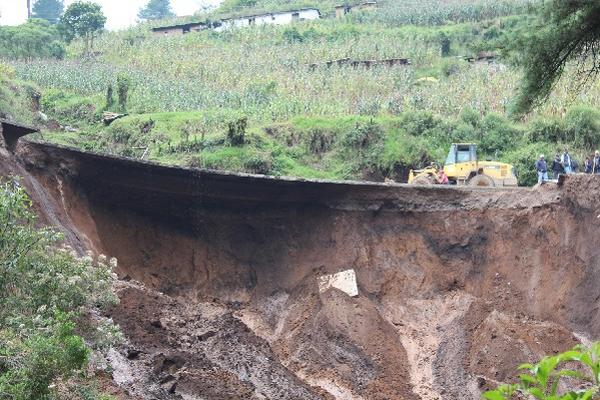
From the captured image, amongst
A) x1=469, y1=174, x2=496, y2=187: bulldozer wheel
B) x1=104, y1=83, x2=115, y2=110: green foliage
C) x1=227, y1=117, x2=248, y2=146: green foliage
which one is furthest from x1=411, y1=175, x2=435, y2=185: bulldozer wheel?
x1=104, y1=83, x2=115, y2=110: green foliage

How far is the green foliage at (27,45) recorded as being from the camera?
63.5 m

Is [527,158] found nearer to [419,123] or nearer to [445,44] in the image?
[419,123]

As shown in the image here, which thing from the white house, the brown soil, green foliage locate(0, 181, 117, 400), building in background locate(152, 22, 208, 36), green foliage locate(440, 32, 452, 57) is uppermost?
the white house

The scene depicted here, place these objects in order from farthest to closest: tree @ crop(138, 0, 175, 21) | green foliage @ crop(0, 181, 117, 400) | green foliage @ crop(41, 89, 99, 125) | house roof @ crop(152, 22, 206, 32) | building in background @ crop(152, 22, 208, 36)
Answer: tree @ crop(138, 0, 175, 21) < house roof @ crop(152, 22, 206, 32) < building in background @ crop(152, 22, 208, 36) < green foliage @ crop(41, 89, 99, 125) < green foliage @ crop(0, 181, 117, 400)

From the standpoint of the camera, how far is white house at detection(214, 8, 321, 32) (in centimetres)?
7494

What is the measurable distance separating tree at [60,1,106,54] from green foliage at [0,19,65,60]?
4.21 m

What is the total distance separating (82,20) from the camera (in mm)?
69812

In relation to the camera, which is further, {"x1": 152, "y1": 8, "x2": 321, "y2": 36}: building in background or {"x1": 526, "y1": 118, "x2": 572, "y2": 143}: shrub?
{"x1": 152, "y1": 8, "x2": 321, "y2": 36}: building in background

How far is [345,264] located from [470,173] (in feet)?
23.0

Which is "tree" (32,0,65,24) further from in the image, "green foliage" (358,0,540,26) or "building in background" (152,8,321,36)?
"green foliage" (358,0,540,26)

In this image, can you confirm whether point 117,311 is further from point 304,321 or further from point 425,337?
point 425,337

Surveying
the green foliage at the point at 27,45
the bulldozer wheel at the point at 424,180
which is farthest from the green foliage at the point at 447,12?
the bulldozer wheel at the point at 424,180

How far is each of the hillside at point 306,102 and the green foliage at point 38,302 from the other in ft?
74.0

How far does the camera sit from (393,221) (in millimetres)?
32000
